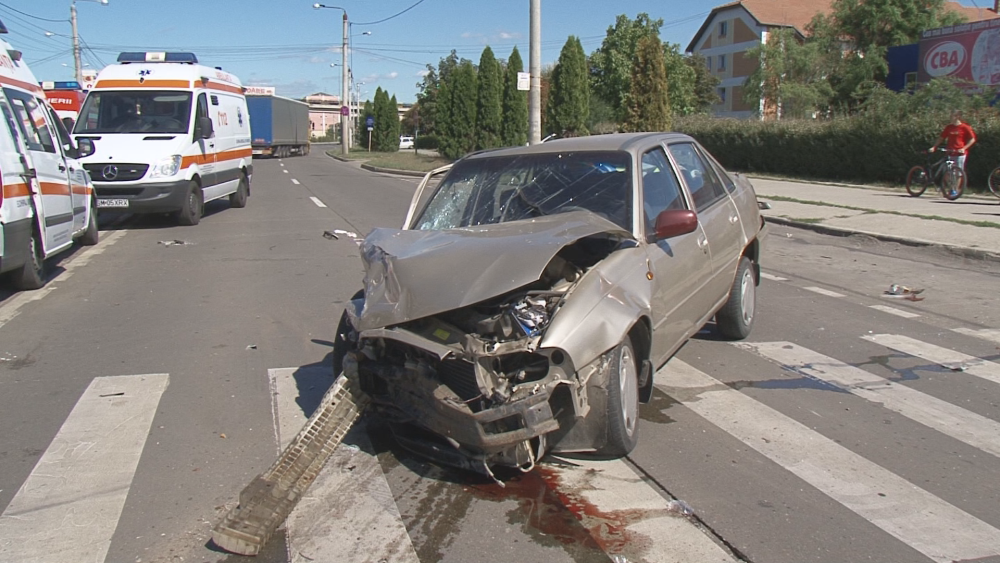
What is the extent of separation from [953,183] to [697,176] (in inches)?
516

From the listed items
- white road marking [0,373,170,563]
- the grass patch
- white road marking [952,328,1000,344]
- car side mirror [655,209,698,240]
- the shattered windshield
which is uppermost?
the shattered windshield

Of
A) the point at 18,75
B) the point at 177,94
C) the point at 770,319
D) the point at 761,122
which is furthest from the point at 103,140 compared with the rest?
the point at 761,122

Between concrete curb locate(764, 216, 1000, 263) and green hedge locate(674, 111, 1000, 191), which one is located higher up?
green hedge locate(674, 111, 1000, 191)

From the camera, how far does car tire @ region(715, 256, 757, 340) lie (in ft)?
22.0

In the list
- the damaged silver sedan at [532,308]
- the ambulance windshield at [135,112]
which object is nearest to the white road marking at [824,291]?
the damaged silver sedan at [532,308]

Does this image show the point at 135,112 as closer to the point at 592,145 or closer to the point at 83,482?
the point at 592,145

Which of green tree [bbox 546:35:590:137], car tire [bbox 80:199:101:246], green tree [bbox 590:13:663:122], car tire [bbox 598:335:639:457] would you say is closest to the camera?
car tire [bbox 598:335:639:457]

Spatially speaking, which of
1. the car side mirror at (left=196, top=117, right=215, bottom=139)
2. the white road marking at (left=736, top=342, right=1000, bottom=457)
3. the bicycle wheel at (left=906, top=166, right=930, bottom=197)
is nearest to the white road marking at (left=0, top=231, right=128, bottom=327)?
the car side mirror at (left=196, top=117, right=215, bottom=139)

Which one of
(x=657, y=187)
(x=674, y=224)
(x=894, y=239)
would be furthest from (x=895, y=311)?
(x=894, y=239)

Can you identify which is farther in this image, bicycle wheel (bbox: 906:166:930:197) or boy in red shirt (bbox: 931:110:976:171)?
bicycle wheel (bbox: 906:166:930:197)

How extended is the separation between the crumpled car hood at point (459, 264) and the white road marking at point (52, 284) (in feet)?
16.2

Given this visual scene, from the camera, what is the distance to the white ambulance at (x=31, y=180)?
831 centimetres

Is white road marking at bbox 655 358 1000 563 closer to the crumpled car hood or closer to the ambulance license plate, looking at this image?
the crumpled car hood

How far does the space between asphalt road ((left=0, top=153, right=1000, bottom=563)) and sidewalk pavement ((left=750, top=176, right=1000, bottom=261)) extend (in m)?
3.72
